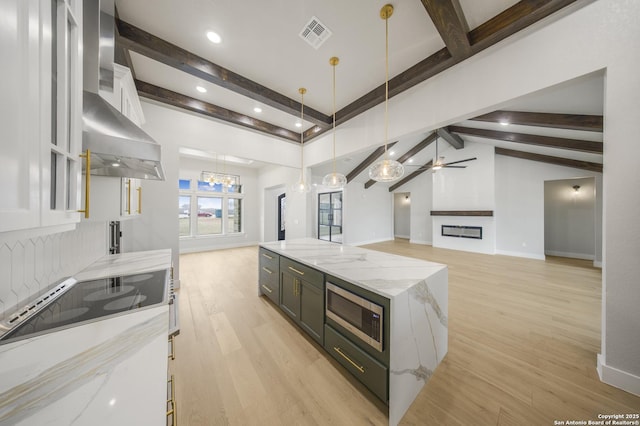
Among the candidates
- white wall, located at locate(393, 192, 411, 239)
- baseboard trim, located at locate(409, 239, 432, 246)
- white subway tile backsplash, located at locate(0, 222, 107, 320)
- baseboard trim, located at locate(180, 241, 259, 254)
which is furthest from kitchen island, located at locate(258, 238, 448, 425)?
white wall, located at locate(393, 192, 411, 239)

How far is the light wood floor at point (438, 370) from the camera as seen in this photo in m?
1.38

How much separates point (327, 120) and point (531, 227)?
250 inches

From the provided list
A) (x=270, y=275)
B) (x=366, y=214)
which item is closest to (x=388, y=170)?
(x=270, y=275)

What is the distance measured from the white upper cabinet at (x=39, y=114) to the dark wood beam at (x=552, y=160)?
815 cm

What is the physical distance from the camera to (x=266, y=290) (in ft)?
9.77

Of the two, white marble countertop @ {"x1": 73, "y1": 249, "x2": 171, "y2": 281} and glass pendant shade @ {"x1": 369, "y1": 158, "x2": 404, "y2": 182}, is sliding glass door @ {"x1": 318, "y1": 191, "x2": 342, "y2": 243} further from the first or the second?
white marble countertop @ {"x1": 73, "y1": 249, "x2": 171, "y2": 281}

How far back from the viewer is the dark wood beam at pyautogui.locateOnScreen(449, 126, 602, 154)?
12.6 ft

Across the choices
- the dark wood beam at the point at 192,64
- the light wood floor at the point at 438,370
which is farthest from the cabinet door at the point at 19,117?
the dark wood beam at the point at 192,64

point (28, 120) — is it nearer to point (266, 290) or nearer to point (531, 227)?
point (266, 290)

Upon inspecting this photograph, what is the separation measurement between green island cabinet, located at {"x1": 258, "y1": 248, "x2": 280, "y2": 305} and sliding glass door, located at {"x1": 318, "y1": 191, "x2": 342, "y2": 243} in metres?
4.50

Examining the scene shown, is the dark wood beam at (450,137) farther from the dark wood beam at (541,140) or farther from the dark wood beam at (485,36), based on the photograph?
the dark wood beam at (485,36)

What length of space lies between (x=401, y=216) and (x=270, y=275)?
8021mm

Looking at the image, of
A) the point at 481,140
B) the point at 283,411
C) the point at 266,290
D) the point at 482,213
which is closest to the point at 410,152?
the point at 481,140

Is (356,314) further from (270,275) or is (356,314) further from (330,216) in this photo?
(330,216)
